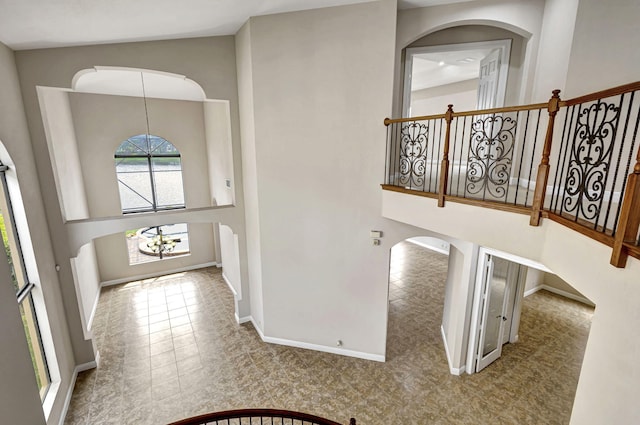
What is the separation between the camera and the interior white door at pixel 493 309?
480 centimetres

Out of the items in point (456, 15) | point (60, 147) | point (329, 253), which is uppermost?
point (456, 15)

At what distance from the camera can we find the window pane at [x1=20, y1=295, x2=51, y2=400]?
4.02 m

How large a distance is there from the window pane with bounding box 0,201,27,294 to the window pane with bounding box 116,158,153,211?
4.76 metres

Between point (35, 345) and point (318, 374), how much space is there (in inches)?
164

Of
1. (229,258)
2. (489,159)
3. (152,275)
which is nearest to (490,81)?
(489,159)

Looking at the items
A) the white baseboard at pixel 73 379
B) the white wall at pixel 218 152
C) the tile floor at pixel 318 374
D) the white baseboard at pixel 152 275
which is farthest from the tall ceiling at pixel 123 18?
the white baseboard at pixel 152 275

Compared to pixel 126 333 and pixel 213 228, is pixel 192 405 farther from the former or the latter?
pixel 213 228

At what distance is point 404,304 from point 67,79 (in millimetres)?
7888

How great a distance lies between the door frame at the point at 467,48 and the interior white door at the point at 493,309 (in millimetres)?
2785

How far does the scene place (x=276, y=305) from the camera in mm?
5781

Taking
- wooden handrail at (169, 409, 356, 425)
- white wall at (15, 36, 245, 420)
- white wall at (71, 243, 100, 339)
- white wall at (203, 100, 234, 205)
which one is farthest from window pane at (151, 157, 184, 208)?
wooden handrail at (169, 409, 356, 425)

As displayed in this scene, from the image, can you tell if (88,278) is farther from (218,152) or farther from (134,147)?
(218,152)

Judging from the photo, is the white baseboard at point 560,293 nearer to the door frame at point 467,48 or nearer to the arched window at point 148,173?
the door frame at point 467,48

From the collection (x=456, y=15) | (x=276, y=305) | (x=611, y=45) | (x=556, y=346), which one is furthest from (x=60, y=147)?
(x=556, y=346)
